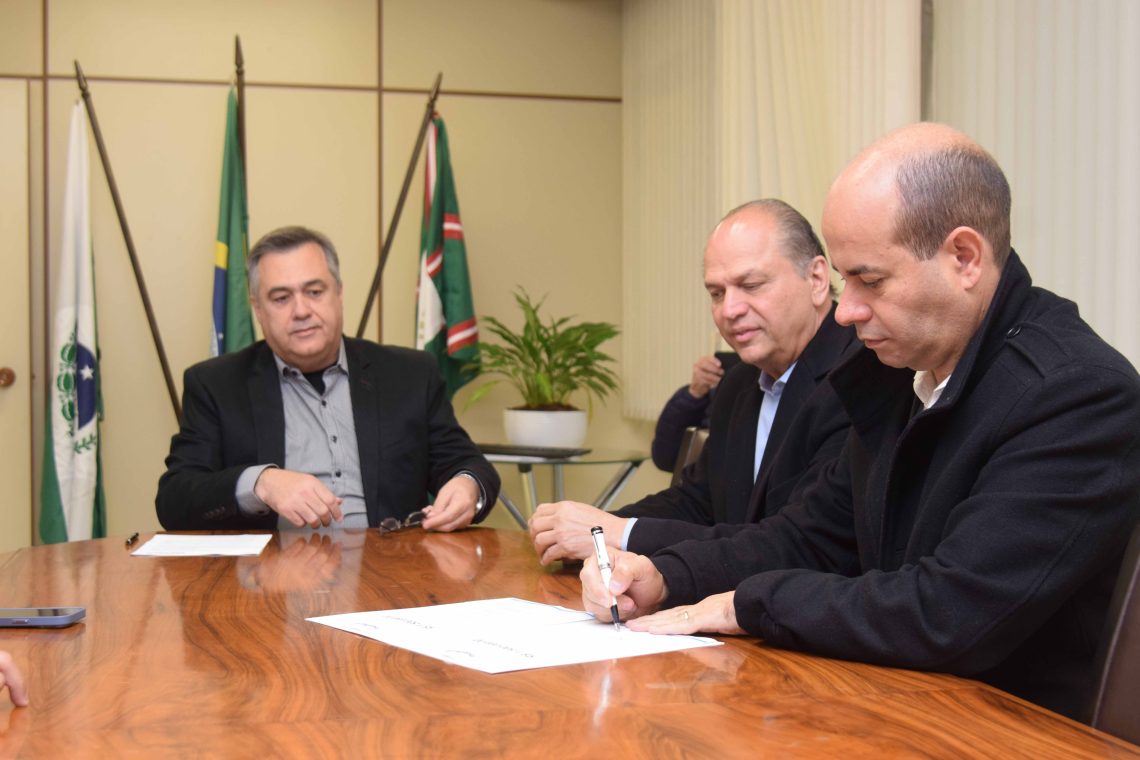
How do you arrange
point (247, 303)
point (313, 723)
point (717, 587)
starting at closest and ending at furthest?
point (313, 723), point (717, 587), point (247, 303)

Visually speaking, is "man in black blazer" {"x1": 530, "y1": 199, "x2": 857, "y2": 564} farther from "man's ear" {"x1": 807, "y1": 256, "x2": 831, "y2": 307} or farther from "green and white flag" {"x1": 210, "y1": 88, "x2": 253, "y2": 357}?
"green and white flag" {"x1": 210, "y1": 88, "x2": 253, "y2": 357}

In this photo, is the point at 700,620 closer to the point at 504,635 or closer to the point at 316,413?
the point at 504,635

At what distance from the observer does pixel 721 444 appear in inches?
104

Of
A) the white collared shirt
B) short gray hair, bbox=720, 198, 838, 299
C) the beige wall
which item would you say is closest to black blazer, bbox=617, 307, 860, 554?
short gray hair, bbox=720, 198, 838, 299

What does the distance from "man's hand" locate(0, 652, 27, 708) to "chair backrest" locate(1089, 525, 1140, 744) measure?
3.65 ft

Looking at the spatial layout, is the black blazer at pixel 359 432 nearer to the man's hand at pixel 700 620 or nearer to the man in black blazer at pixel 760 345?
the man in black blazer at pixel 760 345

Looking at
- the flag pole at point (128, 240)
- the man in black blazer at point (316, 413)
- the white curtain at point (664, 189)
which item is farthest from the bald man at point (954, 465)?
the flag pole at point (128, 240)

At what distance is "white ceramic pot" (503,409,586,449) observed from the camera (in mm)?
5703

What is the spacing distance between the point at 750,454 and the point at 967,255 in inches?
43.3

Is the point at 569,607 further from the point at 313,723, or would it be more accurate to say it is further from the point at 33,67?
the point at 33,67

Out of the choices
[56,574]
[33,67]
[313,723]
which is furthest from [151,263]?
[313,723]

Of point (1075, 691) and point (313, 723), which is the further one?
point (1075, 691)

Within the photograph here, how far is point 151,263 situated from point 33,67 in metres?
1.05

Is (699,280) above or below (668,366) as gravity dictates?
above
